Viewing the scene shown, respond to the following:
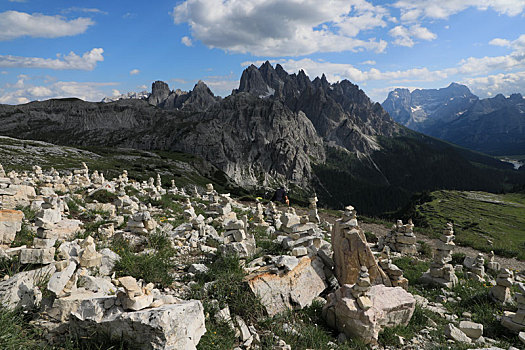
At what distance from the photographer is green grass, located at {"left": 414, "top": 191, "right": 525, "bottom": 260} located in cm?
5980

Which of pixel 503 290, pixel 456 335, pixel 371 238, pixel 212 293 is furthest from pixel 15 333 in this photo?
pixel 371 238

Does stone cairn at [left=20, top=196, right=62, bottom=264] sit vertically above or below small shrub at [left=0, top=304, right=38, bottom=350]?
above

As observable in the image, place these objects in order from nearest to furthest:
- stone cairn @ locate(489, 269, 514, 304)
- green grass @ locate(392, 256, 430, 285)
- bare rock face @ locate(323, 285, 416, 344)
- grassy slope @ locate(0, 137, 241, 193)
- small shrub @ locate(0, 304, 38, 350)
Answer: small shrub @ locate(0, 304, 38, 350), bare rock face @ locate(323, 285, 416, 344), stone cairn @ locate(489, 269, 514, 304), green grass @ locate(392, 256, 430, 285), grassy slope @ locate(0, 137, 241, 193)

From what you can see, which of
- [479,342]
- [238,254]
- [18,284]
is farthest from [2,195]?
[479,342]

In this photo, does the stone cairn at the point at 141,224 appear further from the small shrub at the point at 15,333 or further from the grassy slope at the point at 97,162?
the grassy slope at the point at 97,162

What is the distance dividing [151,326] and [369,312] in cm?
569

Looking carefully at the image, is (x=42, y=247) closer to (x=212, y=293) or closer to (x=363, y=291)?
(x=212, y=293)

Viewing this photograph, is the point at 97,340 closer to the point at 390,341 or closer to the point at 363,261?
the point at 390,341

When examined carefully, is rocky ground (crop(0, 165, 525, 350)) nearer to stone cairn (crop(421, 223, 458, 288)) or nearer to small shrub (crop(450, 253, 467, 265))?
stone cairn (crop(421, 223, 458, 288))

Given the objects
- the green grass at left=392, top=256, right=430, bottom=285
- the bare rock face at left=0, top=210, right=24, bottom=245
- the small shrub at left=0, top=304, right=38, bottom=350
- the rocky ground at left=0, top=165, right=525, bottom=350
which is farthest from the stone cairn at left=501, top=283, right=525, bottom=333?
the bare rock face at left=0, top=210, right=24, bottom=245

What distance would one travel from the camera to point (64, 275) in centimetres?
572

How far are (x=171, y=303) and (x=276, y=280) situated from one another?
334 centimetres

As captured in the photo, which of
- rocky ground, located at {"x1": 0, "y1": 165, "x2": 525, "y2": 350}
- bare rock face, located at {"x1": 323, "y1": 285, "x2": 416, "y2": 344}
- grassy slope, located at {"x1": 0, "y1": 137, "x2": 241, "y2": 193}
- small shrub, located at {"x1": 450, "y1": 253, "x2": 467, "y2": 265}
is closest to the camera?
rocky ground, located at {"x1": 0, "y1": 165, "x2": 525, "y2": 350}

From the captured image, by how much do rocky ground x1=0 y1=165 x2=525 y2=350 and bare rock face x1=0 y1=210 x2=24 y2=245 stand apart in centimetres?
4
